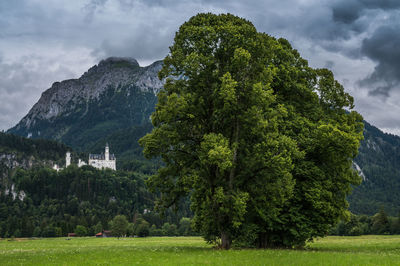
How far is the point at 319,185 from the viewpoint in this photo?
Result: 1484 inches

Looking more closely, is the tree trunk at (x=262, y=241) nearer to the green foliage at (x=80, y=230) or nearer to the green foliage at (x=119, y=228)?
the green foliage at (x=119, y=228)

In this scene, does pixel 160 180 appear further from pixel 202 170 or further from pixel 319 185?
pixel 319 185

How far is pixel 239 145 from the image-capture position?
36.6 meters

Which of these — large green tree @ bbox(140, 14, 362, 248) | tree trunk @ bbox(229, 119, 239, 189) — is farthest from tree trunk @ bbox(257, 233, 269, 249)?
tree trunk @ bbox(229, 119, 239, 189)

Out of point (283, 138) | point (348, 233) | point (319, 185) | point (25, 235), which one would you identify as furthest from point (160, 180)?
point (25, 235)

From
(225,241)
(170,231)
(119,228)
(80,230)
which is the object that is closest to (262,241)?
(225,241)

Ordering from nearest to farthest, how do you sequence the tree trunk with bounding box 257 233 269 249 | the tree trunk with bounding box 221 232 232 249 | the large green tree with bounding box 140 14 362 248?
1. the large green tree with bounding box 140 14 362 248
2. the tree trunk with bounding box 221 232 232 249
3. the tree trunk with bounding box 257 233 269 249

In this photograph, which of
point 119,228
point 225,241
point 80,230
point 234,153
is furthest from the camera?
point 80,230

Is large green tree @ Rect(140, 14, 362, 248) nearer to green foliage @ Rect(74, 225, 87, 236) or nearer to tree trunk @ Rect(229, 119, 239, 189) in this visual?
tree trunk @ Rect(229, 119, 239, 189)

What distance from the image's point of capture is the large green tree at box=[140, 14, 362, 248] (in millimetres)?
34000

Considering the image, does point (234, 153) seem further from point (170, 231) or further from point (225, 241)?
point (170, 231)

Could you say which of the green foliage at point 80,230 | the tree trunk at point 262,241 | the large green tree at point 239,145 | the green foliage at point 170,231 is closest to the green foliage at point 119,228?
the green foliage at point 170,231

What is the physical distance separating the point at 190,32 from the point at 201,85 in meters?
4.44

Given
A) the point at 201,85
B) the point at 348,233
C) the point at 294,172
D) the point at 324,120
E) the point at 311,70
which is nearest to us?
the point at 201,85
